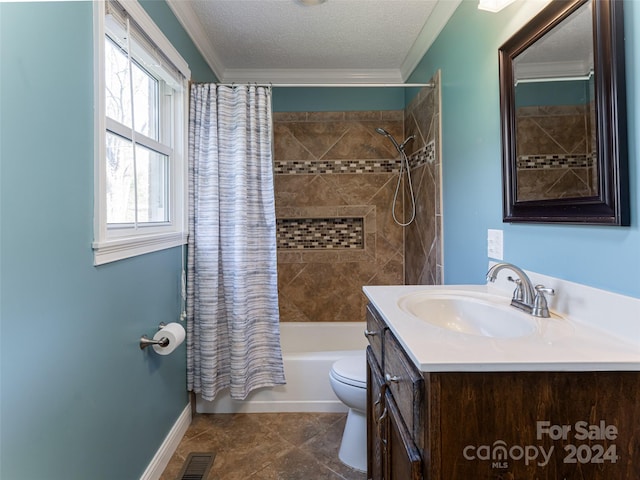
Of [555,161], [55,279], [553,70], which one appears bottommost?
[55,279]

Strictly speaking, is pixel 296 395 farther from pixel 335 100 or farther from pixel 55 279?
pixel 335 100

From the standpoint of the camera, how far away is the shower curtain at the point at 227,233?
6.72 feet

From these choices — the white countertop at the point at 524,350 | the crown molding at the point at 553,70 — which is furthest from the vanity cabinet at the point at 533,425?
the crown molding at the point at 553,70

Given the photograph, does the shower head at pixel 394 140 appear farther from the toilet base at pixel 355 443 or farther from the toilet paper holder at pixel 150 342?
the toilet paper holder at pixel 150 342

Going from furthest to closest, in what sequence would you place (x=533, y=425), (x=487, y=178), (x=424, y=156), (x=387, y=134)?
(x=387, y=134) → (x=424, y=156) → (x=487, y=178) → (x=533, y=425)

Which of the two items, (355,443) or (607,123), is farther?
(355,443)

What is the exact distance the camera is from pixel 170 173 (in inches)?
77.7

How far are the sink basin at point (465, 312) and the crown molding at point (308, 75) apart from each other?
219 cm

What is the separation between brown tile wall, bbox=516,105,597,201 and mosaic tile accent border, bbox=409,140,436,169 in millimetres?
976

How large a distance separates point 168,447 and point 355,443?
0.96 metres

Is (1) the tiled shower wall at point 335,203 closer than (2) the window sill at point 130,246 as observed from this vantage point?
No

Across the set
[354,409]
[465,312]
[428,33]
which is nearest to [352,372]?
[354,409]

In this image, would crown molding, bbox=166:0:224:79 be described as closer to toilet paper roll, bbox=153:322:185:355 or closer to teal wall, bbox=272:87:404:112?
teal wall, bbox=272:87:404:112

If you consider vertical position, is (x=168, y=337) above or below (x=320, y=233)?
below
